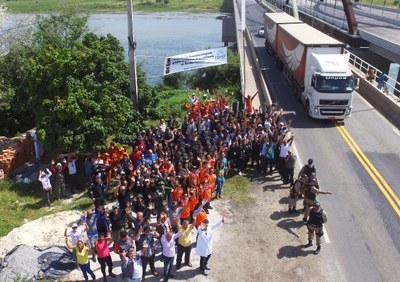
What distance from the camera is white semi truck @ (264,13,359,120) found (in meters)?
20.5

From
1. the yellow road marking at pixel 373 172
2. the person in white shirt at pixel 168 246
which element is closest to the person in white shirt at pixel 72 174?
the person in white shirt at pixel 168 246

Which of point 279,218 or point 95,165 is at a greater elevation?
point 95,165

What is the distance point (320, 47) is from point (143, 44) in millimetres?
37986

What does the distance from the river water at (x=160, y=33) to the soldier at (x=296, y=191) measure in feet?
92.9

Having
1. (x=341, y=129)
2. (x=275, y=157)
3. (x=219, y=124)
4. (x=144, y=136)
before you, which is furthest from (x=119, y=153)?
(x=341, y=129)

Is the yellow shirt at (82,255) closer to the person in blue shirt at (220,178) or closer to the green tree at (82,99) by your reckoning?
the person in blue shirt at (220,178)

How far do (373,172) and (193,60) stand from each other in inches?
352

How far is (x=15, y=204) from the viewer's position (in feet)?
50.1

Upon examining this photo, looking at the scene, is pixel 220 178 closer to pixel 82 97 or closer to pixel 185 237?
pixel 185 237

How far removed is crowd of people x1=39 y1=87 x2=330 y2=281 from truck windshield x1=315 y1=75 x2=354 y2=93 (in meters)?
3.79

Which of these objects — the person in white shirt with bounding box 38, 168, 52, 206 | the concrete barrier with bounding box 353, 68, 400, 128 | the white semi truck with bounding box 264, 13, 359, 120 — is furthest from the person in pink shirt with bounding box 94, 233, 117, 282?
the concrete barrier with bounding box 353, 68, 400, 128

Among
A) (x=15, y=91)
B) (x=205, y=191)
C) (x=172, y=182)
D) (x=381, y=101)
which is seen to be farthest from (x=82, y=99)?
(x=381, y=101)

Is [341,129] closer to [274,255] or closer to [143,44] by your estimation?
[274,255]

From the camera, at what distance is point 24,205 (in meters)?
15.2
